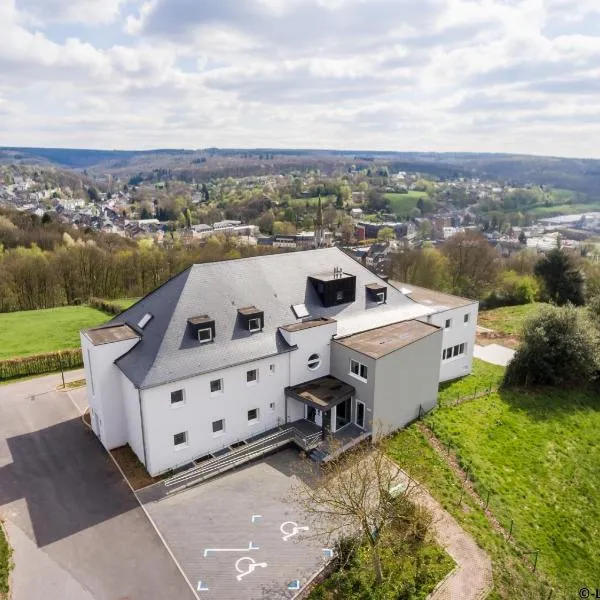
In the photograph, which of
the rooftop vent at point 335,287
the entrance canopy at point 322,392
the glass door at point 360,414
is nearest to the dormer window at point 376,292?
the rooftop vent at point 335,287

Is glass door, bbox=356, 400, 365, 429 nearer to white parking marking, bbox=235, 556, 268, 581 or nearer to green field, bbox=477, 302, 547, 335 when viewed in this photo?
white parking marking, bbox=235, 556, 268, 581

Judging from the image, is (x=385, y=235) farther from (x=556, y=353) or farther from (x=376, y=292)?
(x=376, y=292)

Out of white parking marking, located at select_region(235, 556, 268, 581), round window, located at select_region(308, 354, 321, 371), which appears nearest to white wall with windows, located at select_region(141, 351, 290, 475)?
round window, located at select_region(308, 354, 321, 371)

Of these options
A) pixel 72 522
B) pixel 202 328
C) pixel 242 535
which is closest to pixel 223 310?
pixel 202 328

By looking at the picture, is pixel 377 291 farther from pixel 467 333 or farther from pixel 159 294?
pixel 159 294

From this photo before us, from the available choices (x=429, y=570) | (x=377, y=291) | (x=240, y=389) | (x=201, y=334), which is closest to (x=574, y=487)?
(x=429, y=570)

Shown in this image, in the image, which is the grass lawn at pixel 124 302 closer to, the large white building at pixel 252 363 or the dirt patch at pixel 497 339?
the large white building at pixel 252 363
